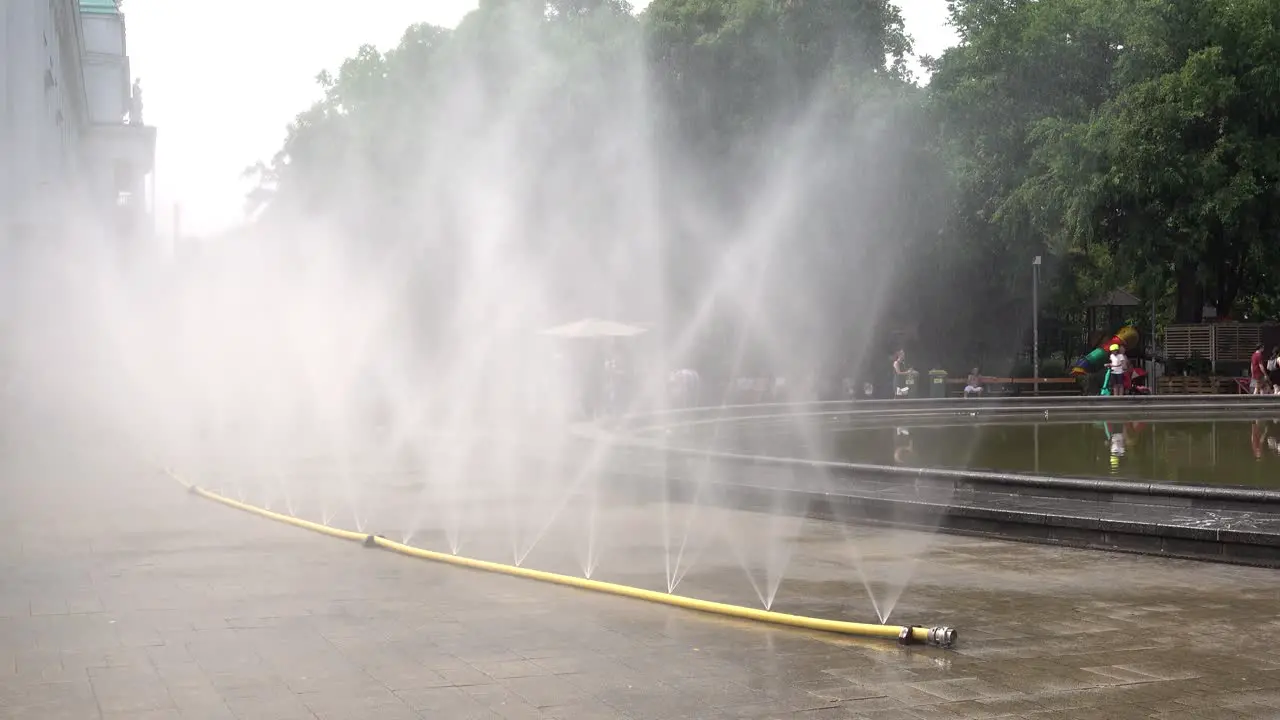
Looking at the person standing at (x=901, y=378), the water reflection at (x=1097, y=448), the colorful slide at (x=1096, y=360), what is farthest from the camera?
the colorful slide at (x=1096, y=360)

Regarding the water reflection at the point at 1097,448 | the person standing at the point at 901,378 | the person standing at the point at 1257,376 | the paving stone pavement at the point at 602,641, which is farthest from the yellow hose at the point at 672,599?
the person standing at the point at 1257,376

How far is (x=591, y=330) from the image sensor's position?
98.9 ft

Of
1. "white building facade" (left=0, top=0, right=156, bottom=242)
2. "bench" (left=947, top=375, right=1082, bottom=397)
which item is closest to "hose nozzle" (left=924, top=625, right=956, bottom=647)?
"white building facade" (left=0, top=0, right=156, bottom=242)

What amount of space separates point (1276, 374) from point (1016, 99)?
10813 mm

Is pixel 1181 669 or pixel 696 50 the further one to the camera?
pixel 696 50

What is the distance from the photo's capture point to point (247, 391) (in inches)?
1328

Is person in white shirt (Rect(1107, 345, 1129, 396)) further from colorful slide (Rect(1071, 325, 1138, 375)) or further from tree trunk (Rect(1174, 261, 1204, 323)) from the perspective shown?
tree trunk (Rect(1174, 261, 1204, 323))

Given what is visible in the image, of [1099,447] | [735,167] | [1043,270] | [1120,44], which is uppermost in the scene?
[1120,44]

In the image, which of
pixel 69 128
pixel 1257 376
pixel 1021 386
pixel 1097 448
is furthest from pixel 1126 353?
pixel 69 128

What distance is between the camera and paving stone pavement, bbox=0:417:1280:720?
586 centimetres

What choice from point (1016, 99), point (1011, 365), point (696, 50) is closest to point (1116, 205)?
point (1016, 99)

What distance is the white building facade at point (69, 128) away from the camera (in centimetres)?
3030

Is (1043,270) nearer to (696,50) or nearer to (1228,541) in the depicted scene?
(696,50)

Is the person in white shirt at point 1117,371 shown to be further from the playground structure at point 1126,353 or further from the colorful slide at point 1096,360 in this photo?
the colorful slide at point 1096,360
